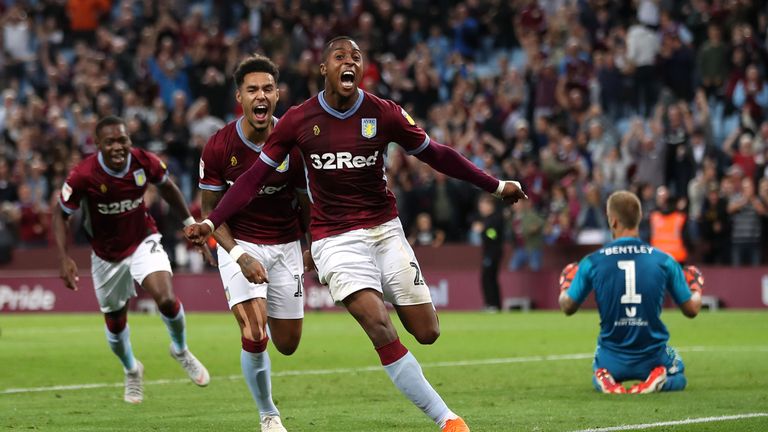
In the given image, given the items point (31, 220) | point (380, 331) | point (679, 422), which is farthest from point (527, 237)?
point (380, 331)

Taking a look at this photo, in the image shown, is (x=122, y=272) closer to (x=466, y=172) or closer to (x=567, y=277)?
(x=567, y=277)

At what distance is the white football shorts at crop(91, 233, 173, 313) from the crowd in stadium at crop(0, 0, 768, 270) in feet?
41.6

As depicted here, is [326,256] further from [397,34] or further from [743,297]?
[397,34]

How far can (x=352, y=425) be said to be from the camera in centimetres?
1012

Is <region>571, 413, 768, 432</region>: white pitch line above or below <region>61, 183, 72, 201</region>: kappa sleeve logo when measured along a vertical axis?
below

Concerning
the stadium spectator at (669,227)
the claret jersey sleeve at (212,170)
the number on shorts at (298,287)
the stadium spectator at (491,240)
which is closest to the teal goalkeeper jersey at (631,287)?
the number on shorts at (298,287)

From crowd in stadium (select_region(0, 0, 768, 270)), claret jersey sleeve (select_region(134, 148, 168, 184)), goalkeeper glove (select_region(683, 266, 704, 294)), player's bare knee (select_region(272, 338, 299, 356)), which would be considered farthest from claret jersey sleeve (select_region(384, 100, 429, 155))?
crowd in stadium (select_region(0, 0, 768, 270))

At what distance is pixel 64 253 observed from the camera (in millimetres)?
12938

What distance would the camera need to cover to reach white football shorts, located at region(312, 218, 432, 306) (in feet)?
29.6

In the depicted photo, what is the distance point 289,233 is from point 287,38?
21.2 meters

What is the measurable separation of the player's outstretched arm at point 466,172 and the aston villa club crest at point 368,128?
42cm

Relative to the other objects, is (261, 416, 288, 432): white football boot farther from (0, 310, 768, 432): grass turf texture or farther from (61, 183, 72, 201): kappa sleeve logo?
(61, 183, 72, 201): kappa sleeve logo

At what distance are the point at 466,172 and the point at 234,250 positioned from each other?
170 cm

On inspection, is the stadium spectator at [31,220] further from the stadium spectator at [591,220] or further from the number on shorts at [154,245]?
the number on shorts at [154,245]
